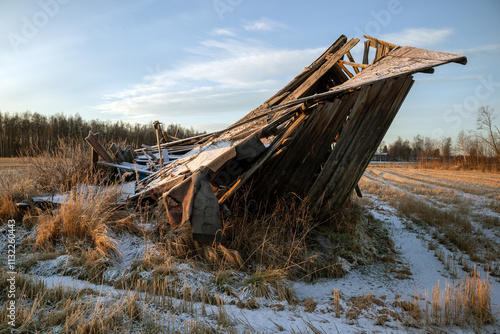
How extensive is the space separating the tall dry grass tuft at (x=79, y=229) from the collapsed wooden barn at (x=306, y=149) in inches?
41.1

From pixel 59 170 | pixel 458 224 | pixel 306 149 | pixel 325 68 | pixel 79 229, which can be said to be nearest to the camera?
pixel 79 229

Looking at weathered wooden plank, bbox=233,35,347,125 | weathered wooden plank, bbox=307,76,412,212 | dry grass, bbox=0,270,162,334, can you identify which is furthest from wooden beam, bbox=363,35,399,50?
dry grass, bbox=0,270,162,334

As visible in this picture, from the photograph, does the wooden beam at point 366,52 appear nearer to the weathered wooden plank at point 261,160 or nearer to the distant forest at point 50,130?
the weathered wooden plank at point 261,160

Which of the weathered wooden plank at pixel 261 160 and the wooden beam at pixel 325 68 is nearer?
the weathered wooden plank at pixel 261 160

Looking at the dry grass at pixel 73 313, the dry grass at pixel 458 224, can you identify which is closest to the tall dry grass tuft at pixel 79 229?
the dry grass at pixel 73 313

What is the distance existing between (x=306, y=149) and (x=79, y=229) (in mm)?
4466

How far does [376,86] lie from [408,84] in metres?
0.70

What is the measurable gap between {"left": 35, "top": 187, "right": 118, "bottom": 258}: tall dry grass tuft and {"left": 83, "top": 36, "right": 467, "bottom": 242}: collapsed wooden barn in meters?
1.04

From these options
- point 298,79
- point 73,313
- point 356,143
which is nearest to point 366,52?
point 298,79

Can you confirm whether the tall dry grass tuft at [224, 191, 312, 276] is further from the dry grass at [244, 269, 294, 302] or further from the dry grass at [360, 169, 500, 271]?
the dry grass at [360, 169, 500, 271]

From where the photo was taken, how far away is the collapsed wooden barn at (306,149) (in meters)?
5.09

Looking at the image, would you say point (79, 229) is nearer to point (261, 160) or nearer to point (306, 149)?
point (261, 160)

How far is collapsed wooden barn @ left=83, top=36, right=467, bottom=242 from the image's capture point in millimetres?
5090

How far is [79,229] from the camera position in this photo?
569 centimetres
